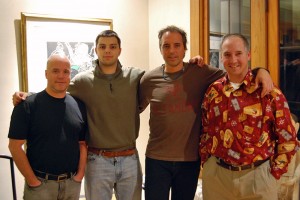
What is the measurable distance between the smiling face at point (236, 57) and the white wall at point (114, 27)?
1514 millimetres

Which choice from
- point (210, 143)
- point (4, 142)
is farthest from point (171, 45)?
point (4, 142)

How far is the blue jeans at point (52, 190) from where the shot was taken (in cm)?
190

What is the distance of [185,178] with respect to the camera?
2152 mm

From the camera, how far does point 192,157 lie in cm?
212

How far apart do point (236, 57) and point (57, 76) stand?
964 mm

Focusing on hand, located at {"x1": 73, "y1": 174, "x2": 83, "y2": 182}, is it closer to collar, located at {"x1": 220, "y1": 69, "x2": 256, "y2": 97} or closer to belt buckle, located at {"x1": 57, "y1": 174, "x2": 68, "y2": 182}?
belt buckle, located at {"x1": 57, "y1": 174, "x2": 68, "y2": 182}

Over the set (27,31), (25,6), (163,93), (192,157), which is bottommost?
(192,157)

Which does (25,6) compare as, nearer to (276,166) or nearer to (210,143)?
(210,143)

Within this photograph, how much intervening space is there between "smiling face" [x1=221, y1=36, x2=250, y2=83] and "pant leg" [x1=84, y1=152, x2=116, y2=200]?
0.89 meters

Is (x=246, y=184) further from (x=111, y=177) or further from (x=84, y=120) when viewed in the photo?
(x=84, y=120)

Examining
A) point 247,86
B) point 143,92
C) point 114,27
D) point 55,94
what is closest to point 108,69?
point 143,92

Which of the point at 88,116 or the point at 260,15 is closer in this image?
the point at 88,116

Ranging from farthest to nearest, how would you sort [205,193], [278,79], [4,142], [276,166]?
[4,142]
[278,79]
[205,193]
[276,166]

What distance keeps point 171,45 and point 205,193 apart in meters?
0.88
